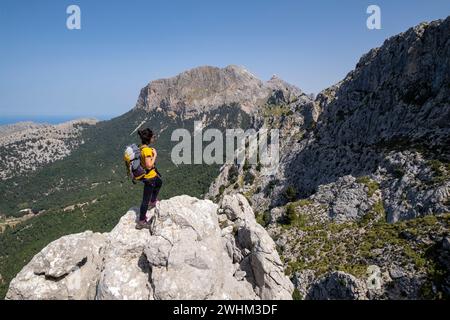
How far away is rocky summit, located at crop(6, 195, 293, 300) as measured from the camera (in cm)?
1956

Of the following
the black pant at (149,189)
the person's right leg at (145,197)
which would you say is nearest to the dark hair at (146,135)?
the black pant at (149,189)

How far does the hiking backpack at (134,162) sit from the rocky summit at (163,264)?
14.5ft

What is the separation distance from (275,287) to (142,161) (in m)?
13.5

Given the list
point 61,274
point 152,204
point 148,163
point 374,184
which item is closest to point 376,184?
point 374,184

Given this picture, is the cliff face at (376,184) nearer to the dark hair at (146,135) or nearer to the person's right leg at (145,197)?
the person's right leg at (145,197)

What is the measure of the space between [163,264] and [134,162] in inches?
272

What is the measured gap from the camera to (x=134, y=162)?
20531 mm

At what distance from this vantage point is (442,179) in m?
45.6

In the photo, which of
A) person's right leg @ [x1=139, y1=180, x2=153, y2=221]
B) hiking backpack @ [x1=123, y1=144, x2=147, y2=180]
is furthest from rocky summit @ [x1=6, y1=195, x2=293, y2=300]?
hiking backpack @ [x1=123, y1=144, x2=147, y2=180]

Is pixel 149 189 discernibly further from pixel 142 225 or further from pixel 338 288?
pixel 338 288

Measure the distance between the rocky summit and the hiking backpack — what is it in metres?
4.41

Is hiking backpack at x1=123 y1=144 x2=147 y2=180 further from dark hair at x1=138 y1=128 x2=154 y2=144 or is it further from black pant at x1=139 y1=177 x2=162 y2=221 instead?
dark hair at x1=138 y1=128 x2=154 y2=144

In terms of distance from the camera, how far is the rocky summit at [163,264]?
19562mm

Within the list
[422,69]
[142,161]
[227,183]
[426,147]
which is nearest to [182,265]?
[142,161]
